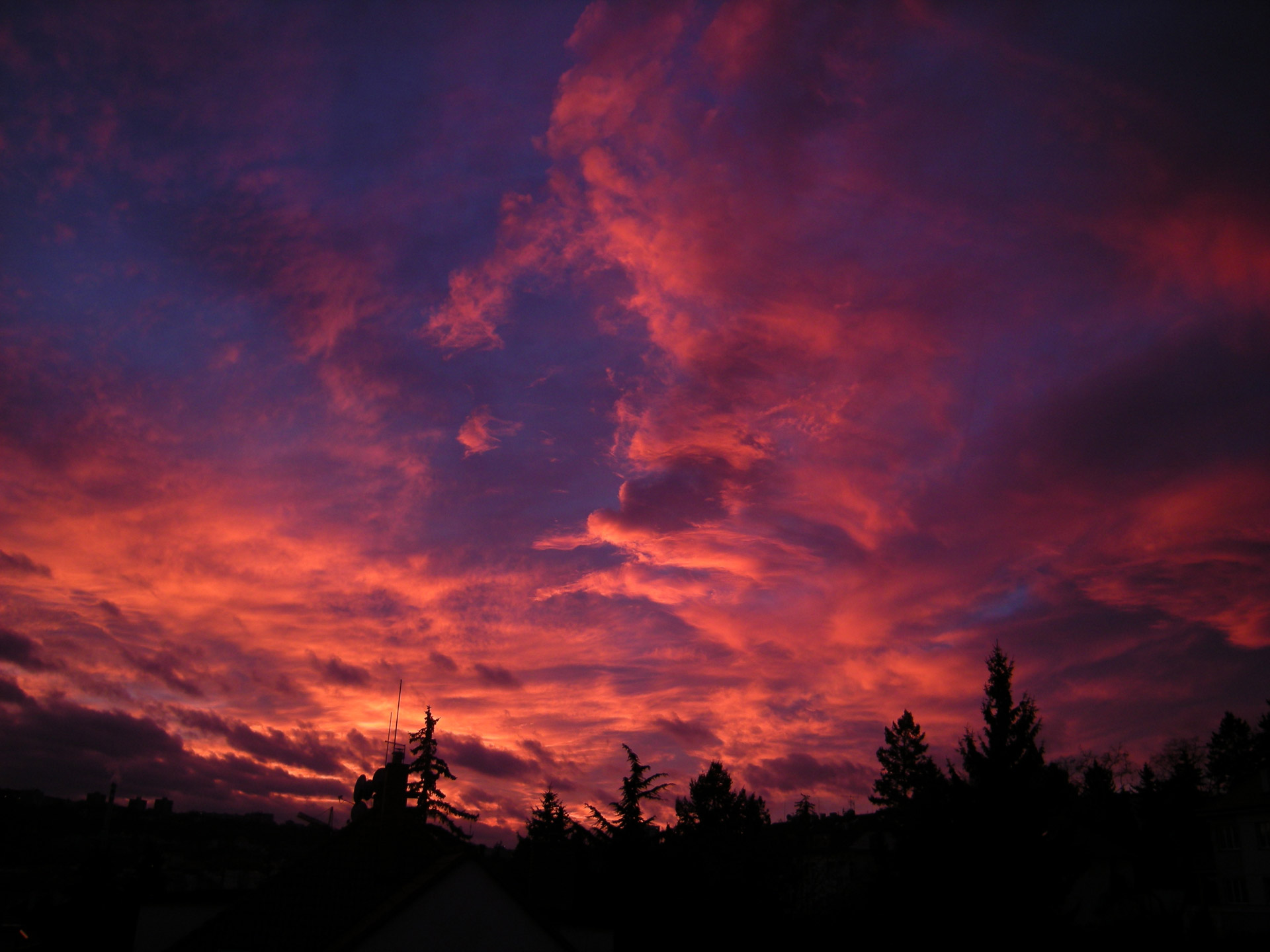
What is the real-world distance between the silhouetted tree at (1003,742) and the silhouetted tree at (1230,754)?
9890 centimetres

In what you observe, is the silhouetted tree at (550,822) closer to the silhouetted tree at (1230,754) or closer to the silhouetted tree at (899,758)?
the silhouetted tree at (899,758)

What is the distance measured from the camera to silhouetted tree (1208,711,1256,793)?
122188 millimetres

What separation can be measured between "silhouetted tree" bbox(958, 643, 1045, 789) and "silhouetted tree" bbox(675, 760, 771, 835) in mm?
21069

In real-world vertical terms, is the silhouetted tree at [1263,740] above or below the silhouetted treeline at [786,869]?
above

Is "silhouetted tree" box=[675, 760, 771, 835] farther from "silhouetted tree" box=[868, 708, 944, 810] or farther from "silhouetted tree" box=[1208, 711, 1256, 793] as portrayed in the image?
"silhouetted tree" box=[1208, 711, 1256, 793]

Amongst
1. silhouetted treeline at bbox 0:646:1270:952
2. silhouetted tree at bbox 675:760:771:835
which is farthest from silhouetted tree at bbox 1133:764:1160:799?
silhouetted tree at bbox 675:760:771:835

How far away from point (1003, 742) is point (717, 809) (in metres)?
41.9

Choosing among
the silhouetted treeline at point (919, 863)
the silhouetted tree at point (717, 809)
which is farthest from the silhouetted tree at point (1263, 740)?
the silhouetted tree at point (717, 809)

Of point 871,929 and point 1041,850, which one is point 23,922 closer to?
point 871,929

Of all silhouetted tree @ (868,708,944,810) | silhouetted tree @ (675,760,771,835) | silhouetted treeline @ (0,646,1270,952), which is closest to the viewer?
silhouetted treeline @ (0,646,1270,952)

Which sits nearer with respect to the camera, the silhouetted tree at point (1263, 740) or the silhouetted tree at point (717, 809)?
the silhouetted tree at point (717, 809)

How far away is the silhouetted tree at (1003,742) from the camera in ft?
115

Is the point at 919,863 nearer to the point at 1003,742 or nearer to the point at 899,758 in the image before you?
the point at 1003,742

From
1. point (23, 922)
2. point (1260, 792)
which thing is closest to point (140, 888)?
point (23, 922)
